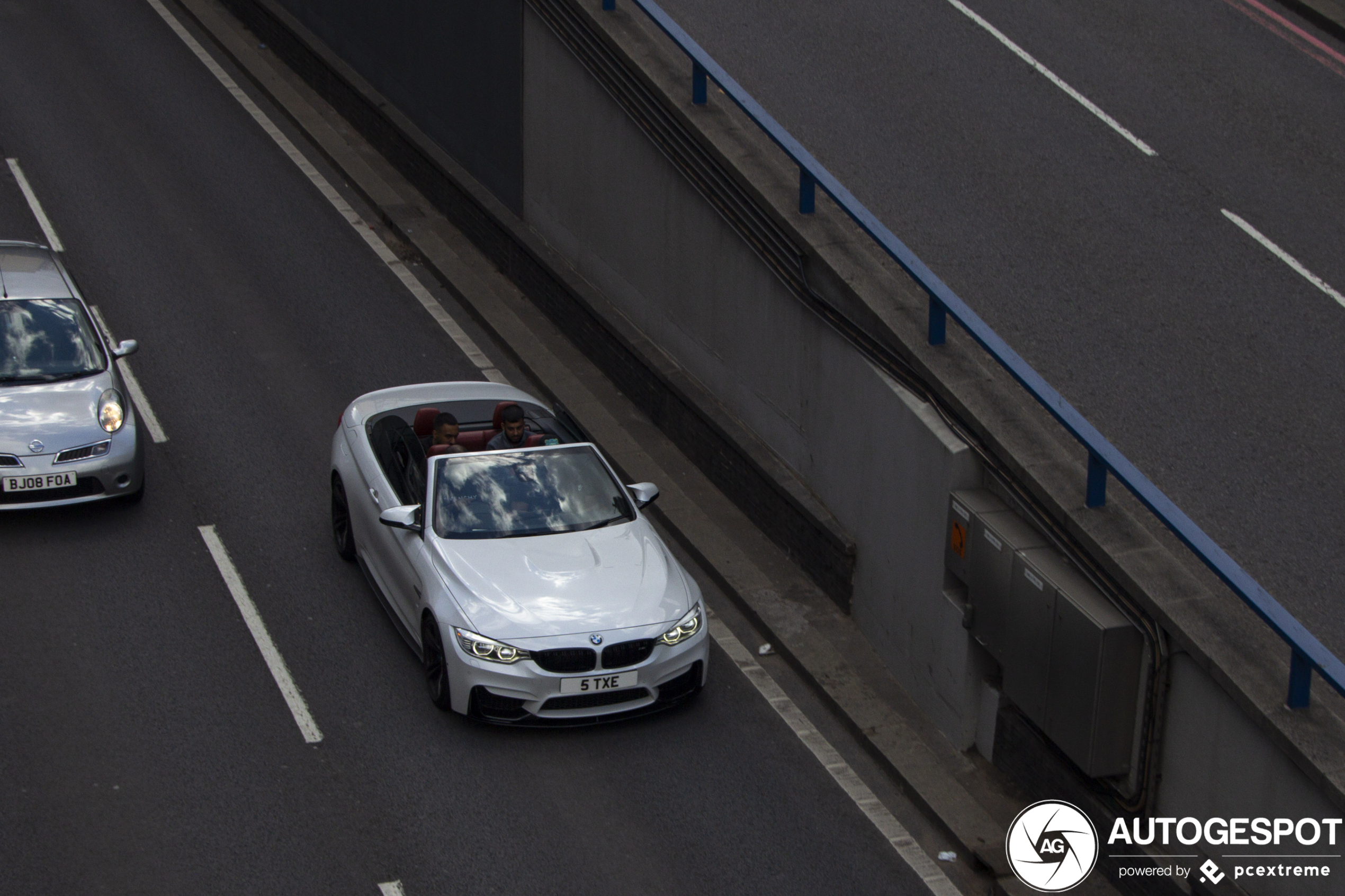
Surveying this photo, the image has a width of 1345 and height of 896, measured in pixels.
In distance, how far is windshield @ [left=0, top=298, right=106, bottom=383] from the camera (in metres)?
12.0

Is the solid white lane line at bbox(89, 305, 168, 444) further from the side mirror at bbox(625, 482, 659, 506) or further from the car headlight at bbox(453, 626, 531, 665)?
the car headlight at bbox(453, 626, 531, 665)

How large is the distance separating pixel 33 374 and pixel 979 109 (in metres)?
8.86

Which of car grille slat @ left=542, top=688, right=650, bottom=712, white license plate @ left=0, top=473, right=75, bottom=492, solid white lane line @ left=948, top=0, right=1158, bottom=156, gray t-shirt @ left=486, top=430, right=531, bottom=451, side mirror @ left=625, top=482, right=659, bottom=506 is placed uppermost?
solid white lane line @ left=948, top=0, right=1158, bottom=156

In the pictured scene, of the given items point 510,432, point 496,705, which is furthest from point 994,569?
point 510,432

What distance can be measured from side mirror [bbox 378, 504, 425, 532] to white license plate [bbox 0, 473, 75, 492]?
116 inches

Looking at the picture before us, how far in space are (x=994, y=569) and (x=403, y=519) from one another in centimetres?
392

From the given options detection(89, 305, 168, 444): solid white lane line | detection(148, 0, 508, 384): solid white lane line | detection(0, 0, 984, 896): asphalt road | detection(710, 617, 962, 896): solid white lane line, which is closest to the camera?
detection(0, 0, 984, 896): asphalt road

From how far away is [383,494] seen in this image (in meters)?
10.7

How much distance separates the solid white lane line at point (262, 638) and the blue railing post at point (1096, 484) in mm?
4963

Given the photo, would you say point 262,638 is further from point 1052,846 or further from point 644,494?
point 1052,846

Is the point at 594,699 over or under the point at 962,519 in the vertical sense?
under

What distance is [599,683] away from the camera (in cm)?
945

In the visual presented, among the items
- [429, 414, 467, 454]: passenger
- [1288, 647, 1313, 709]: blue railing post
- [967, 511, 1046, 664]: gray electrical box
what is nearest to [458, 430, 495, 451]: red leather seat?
[429, 414, 467, 454]: passenger

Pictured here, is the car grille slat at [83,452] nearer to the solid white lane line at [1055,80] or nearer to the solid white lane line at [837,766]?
the solid white lane line at [837,766]
